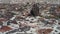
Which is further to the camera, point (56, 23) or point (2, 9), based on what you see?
point (2, 9)

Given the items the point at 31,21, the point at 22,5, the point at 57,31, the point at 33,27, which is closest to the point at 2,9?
the point at 22,5

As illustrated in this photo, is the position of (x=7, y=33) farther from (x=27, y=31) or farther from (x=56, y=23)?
(x=56, y=23)

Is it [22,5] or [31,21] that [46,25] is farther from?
[22,5]

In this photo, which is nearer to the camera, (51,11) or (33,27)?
(33,27)

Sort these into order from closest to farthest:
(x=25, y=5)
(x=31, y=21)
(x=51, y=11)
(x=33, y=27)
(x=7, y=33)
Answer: (x=7, y=33) → (x=33, y=27) → (x=31, y=21) → (x=51, y=11) → (x=25, y=5)

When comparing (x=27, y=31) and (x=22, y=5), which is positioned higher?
(x=22, y=5)

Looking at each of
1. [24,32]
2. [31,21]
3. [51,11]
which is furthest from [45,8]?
[24,32]

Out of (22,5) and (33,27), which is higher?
(22,5)

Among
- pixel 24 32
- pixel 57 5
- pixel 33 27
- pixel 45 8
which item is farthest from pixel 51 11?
pixel 24 32

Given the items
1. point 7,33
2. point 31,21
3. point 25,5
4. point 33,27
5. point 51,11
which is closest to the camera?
point 7,33
